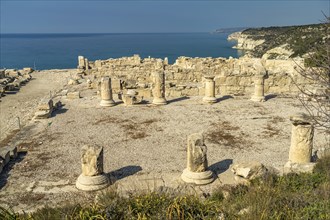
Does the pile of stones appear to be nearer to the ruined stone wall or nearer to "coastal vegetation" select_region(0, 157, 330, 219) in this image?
"coastal vegetation" select_region(0, 157, 330, 219)

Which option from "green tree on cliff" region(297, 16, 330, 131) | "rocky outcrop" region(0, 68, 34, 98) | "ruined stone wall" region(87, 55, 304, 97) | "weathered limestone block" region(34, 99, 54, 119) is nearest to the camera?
"green tree on cliff" region(297, 16, 330, 131)

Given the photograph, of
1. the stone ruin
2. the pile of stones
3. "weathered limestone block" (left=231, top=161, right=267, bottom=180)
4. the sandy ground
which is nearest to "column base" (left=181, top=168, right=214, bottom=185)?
the sandy ground

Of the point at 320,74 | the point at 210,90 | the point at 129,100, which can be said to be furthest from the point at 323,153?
the point at 129,100

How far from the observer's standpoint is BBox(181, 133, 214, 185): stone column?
25.3 ft

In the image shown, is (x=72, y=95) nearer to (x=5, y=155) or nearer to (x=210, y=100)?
(x=210, y=100)

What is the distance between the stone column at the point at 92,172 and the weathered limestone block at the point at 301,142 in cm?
446

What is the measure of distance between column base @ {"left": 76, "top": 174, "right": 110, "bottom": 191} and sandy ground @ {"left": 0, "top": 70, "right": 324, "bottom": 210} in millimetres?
168

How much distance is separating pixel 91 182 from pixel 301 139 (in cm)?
526

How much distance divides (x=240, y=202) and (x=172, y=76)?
16219 mm

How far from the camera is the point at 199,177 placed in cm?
769

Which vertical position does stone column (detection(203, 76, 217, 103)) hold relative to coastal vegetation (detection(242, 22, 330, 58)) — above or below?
below

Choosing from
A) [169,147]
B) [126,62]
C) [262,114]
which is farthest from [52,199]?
[126,62]

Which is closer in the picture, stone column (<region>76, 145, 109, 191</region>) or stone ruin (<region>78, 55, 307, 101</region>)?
stone column (<region>76, 145, 109, 191</region>)

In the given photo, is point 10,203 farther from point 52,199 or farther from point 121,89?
point 121,89
